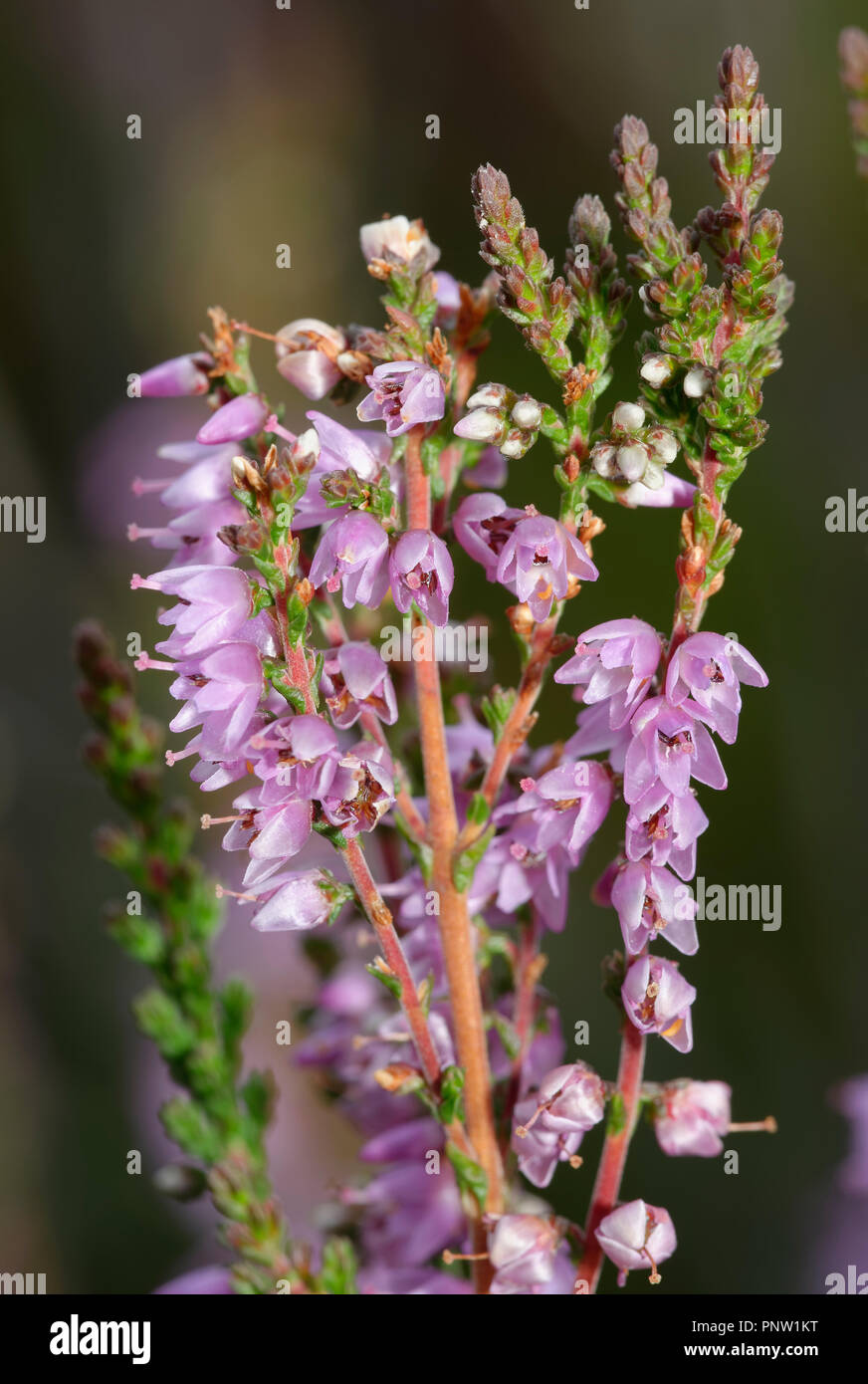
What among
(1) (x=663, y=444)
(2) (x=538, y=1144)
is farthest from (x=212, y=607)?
(2) (x=538, y=1144)

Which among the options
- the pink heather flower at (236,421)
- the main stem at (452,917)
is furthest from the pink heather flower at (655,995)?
the pink heather flower at (236,421)

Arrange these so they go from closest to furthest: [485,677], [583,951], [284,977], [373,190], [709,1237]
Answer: [485,677]
[709,1237]
[583,951]
[284,977]
[373,190]

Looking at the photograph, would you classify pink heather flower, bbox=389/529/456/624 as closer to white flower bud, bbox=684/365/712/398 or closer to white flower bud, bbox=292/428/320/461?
white flower bud, bbox=292/428/320/461

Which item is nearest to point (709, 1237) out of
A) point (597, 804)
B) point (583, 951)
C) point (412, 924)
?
point (583, 951)

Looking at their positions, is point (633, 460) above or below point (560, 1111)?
above

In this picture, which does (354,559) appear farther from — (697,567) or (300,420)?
(300,420)

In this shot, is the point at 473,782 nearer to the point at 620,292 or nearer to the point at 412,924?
the point at 412,924

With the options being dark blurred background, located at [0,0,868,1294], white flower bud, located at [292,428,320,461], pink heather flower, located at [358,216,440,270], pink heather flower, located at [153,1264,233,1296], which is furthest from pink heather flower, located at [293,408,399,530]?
dark blurred background, located at [0,0,868,1294]
